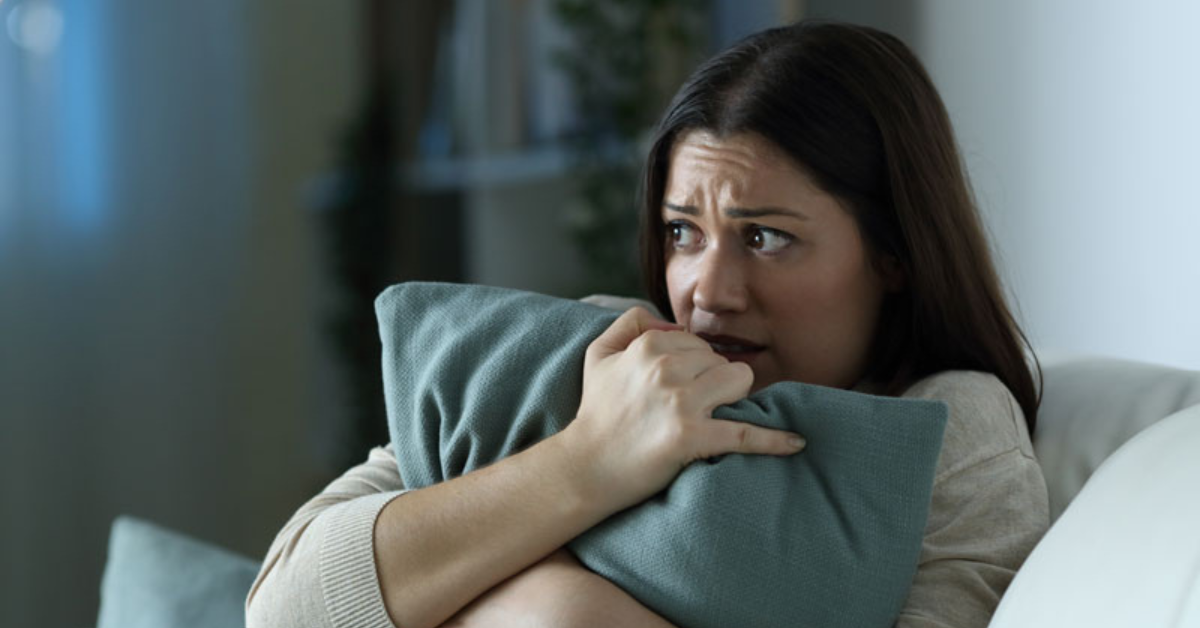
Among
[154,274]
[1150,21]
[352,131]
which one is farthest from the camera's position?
[352,131]

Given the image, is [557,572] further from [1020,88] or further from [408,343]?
[1020,88]

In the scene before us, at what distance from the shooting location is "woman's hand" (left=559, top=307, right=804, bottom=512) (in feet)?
3.25

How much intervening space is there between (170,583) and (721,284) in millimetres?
751

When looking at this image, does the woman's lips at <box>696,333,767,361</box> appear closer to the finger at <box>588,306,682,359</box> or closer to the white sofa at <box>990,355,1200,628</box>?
the finger at <box>588,306,682,359</box>

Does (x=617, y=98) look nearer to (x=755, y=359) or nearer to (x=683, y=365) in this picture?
(x=755, y=359)

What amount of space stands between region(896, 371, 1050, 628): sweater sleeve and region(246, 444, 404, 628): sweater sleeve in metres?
0.42

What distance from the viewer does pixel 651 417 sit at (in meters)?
1.02

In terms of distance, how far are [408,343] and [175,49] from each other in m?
2.49

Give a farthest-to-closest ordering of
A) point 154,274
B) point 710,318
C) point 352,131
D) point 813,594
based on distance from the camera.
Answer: point 352,131 < point 154,274 < point 710,318 < point 813,594

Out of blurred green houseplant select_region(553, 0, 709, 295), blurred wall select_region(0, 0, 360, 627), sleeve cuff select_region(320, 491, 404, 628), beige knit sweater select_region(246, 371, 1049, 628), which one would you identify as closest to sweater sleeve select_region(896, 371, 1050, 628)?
beige knit sweater select_region(246, 371, 1049, 628)

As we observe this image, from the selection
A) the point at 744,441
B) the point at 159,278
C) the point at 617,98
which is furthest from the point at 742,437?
the point at 159,278

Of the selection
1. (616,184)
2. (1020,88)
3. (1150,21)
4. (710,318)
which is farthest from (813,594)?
(616,184)

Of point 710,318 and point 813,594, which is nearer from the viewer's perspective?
point 813,594

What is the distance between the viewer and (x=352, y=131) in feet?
11.8
